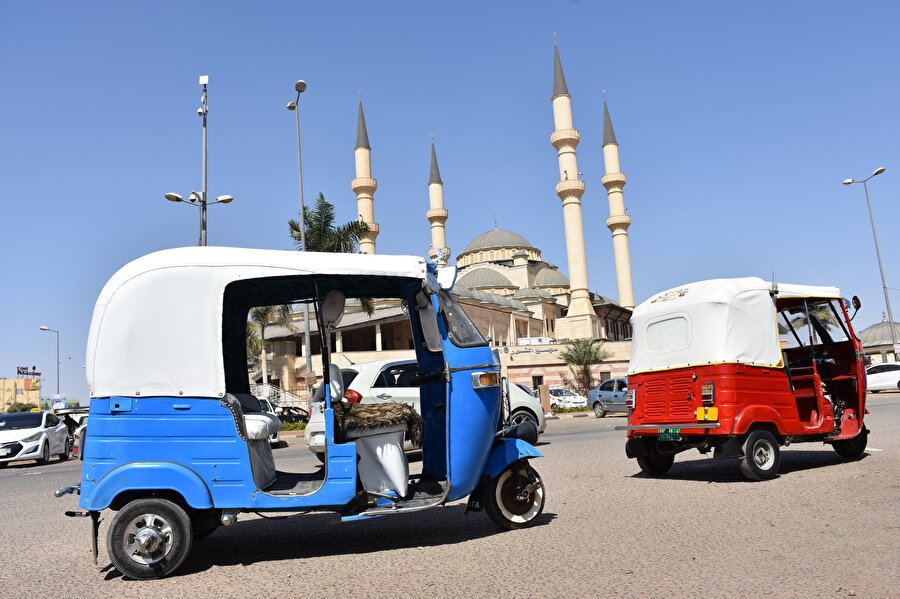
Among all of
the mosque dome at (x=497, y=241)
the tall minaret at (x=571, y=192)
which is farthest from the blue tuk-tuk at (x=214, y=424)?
the mosque dome at (x=497, y=241)

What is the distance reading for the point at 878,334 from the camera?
75.8 metres

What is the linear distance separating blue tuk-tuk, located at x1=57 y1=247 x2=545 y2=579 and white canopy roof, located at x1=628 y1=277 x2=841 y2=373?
3498 millimetres

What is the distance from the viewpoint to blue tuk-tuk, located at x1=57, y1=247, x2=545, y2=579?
5.07 m

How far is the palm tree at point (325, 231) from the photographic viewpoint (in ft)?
97.9

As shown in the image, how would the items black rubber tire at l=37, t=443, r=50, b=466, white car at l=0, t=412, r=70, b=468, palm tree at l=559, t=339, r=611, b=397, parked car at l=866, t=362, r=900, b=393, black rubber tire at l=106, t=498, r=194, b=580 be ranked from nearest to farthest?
black rubber tire at l=106, t=498, r=194, b=580, white car at l=0, t=412, r=70, b=468, black rubber tire at l=37, t=443, r=50, b=466, parked car at l=866, t=362, r=900, b=393, palm tree at l=559, t=339, r=611, b=397

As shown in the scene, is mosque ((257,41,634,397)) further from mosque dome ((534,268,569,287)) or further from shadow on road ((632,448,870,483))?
shadow on road ((632,448,870,483))

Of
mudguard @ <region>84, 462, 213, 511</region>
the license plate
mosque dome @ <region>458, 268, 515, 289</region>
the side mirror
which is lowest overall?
the license plate

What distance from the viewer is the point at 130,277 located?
5.31 m

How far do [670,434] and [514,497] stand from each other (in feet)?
10.7

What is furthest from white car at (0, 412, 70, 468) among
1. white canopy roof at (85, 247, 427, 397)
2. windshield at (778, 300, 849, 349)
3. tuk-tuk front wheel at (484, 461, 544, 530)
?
windshield at (778, 300, 849, 349)

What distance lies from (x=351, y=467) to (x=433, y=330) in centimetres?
147

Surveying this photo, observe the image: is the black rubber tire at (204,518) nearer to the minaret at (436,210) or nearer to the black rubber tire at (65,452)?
the black rubber tire at (65,452)

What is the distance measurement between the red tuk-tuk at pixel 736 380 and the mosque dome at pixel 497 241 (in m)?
70.6

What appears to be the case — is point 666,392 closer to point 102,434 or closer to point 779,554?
point 779,554
